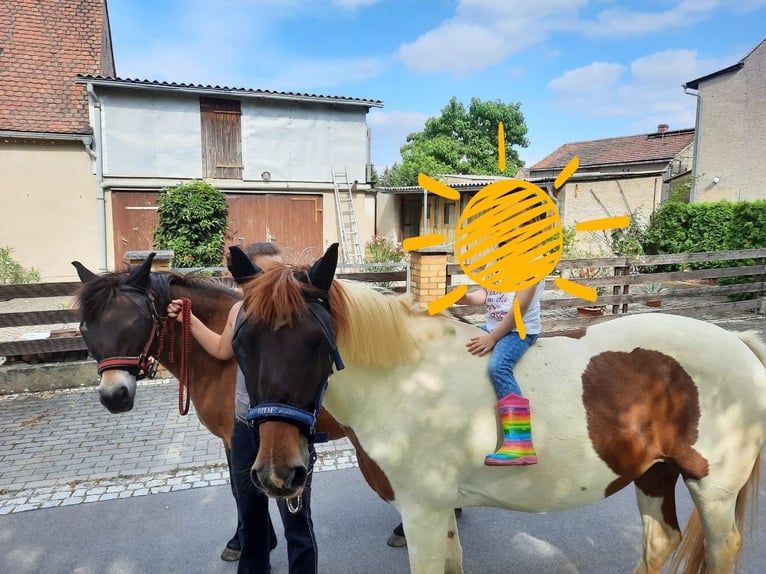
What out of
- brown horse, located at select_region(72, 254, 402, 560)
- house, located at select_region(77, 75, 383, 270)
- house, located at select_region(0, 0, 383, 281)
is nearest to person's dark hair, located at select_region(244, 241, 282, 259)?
brown horse, located at select_region(72, 254, 402, 560)

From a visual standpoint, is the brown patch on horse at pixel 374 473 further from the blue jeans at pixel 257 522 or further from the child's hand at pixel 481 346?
the child's hand at pixel 481 346

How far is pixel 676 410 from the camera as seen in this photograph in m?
2.08

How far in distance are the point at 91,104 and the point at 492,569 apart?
15.6 m

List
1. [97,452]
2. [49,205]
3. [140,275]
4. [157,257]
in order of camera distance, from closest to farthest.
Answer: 1. [140,275]
2. [97,452]
3. [157,257]
4. [49,205]

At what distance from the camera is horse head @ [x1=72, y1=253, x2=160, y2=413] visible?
2.36 m

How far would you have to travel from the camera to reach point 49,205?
1362 centimetres

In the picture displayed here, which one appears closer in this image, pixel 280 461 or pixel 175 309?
pixel 280 461

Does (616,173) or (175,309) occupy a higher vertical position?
(616,173)

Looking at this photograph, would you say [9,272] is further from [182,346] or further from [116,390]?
[116,390]

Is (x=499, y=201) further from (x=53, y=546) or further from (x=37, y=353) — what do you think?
(x=37, y=353)

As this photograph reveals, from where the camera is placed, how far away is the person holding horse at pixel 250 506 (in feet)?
7.43

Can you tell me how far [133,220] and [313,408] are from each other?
581 inches

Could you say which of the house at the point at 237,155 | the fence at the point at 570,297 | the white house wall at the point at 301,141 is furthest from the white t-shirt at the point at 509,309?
the white house wall at the point at 301,141

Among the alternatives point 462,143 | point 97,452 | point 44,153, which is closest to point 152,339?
point 97,452
